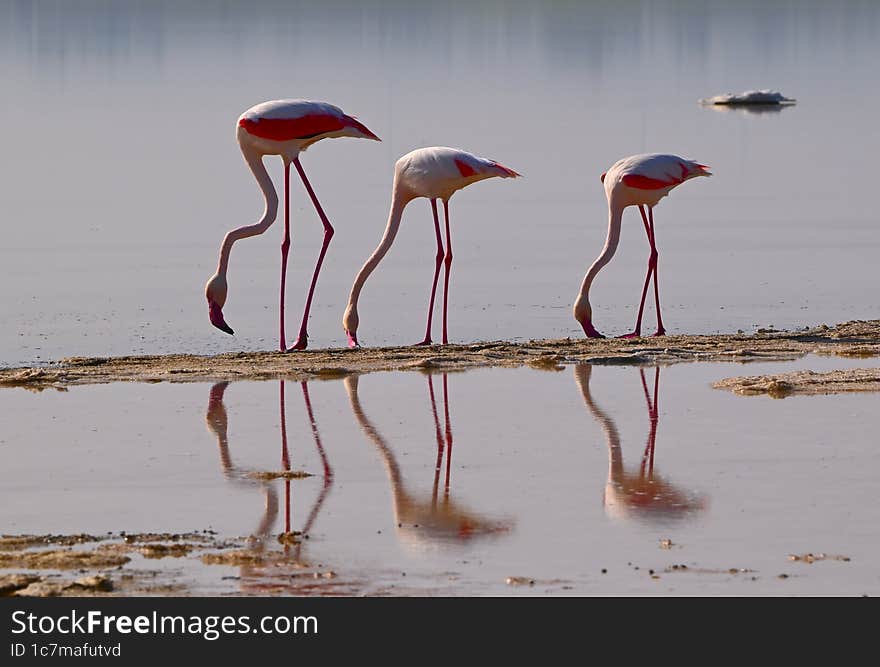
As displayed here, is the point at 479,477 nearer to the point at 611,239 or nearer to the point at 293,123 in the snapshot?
the point at 293,123

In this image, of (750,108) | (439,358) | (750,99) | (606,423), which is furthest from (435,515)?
(750,99)

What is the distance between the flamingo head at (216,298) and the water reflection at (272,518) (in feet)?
8.59

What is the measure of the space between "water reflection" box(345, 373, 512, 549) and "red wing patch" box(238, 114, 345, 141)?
190 inches

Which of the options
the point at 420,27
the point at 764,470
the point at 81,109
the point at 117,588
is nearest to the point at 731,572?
the point at 764,470

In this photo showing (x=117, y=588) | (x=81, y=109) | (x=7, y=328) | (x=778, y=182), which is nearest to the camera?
(x=117, y=588)

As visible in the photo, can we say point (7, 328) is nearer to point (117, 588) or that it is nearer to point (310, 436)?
point (310, 436)

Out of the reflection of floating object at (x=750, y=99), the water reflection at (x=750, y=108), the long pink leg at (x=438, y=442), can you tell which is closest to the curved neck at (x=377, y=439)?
the long pink leg at (x=438, y=442)

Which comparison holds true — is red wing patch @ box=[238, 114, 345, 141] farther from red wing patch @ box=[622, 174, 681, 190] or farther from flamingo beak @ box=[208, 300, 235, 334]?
red wing patch @ box=[622, 174, 681, 190]

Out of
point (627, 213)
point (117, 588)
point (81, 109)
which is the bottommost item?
point (117, 588)

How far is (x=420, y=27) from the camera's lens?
237ft

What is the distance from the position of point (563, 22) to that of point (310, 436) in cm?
6447

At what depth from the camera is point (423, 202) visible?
2453 centimetres

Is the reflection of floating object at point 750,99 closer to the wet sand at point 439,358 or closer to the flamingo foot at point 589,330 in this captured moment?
the flamingo foot at point 589,330

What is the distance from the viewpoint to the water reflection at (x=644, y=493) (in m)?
9.03
